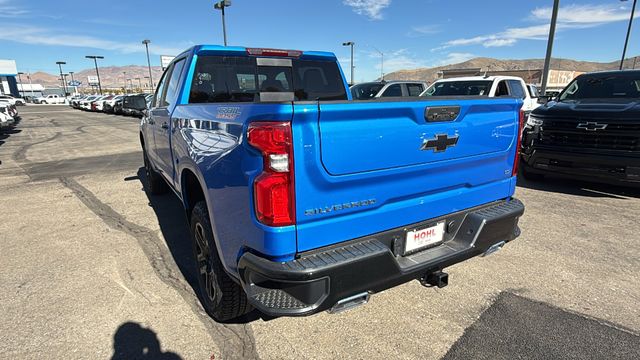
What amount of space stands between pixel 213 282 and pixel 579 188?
651cm

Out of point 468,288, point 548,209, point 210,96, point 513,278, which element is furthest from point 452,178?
point 548,209

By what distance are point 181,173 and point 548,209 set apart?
16.2ft

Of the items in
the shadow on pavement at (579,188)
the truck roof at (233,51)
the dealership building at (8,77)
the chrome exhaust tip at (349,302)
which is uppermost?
the dealership building at (8,77)

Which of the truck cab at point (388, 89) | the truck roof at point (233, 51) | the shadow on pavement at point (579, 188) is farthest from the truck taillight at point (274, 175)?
the truck cab at point (388, 89)

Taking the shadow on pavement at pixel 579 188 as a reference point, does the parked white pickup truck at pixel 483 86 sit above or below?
above

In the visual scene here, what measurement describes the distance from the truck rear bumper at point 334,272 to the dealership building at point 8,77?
9976 cm

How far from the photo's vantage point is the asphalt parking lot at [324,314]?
96.6 inches

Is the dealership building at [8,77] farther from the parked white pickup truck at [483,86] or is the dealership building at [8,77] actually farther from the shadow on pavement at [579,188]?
the shadow on pavement at [579,188]

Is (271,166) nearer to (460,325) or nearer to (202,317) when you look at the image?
(202,317)

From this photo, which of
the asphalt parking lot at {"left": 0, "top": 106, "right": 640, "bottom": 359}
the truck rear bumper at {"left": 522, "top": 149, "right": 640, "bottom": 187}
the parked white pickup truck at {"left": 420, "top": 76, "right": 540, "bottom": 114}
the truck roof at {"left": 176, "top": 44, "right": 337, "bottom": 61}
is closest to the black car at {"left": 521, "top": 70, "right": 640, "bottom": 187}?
the truck rear bumper at {"left": 522, "top": 149, "right": 640, "bottom": 187}

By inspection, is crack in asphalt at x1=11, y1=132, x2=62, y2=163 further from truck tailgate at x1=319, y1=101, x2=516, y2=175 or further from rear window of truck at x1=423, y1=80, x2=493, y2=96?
rear window of truck at x1=423, y1=80, x2=493, y2=96

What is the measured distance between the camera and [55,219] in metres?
5.04

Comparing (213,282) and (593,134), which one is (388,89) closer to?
(593,134)

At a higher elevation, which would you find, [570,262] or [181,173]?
[181,173]
